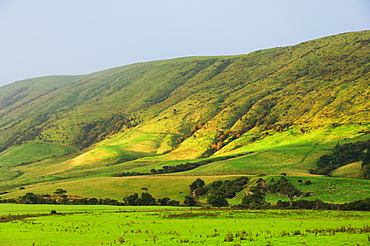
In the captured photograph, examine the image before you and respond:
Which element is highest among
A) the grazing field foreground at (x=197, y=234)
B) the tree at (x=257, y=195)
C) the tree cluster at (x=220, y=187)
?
the grazing field foreground at (x=197, y=234)

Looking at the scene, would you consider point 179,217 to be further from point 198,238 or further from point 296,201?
point 296,201

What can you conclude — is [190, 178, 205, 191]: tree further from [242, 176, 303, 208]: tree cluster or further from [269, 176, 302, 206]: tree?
[269, 176, 302, 206]: tree

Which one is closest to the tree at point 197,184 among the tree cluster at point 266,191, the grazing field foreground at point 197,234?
the tree cluster at point 266,191

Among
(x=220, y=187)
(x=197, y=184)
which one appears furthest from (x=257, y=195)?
(x=197, y=184)

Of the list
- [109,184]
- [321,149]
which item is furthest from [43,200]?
[321,149]

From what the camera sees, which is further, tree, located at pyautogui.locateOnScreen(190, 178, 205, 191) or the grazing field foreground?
tree, located at pyautogui.locateOnScreen(190, 178, 205, 191)

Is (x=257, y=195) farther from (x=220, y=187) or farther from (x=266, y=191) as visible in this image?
(x=220, y=187)

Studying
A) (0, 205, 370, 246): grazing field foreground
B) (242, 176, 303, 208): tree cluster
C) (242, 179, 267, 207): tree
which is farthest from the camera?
(242, 176, 303, 208): tree cluster

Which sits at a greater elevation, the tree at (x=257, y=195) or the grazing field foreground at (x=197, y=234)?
the grazing field foreground at (x=197, y=234)

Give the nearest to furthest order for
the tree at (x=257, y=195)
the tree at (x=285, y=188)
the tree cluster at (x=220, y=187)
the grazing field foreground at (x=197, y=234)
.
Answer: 1. the grazing field foreground at (x=197, y=234)
2. the tree at (x=257, y=195)
3. the tree at (x=285, y=188)
4. the tree cluster at (x=220, y=187)

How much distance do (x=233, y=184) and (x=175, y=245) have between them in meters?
85.9

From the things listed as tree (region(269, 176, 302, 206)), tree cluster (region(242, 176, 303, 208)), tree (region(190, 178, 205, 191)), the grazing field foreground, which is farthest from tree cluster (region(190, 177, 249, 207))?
the grazing field foreground

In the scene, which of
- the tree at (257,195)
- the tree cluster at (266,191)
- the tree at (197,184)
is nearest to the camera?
the tree at (257,195)

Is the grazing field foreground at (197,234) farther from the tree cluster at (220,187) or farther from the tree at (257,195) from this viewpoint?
the tree cluster at (220,187)
